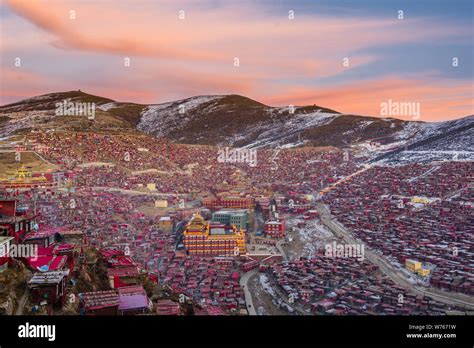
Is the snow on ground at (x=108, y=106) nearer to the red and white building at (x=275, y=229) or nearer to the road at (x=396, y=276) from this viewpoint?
the red and white building at (x=275, y=229)

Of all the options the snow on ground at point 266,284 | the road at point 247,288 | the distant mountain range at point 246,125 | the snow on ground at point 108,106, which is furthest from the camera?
the snow on ground at point 108,106

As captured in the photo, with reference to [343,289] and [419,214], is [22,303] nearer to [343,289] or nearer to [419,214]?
[343,289]

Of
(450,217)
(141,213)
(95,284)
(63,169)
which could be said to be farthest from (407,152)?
(95,284)

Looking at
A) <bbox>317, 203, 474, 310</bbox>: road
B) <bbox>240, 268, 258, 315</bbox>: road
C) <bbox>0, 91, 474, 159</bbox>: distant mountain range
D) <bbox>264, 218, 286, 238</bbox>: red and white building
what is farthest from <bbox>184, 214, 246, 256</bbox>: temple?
<bbox>0, 91, 474, 159</bbox>: distant mountain range

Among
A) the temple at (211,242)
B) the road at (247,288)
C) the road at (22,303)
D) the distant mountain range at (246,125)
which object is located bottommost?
the road at (247,288)

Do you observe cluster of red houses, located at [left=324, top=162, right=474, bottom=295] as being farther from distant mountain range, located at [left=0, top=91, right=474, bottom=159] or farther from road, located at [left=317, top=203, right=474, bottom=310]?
distant mountain range, located at [left=0, top=91, right=474, bottom=159]

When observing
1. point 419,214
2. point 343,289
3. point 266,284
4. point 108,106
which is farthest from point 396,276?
point 108,106

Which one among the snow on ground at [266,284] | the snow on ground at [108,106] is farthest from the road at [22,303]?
the snow on ground at [108,106]
